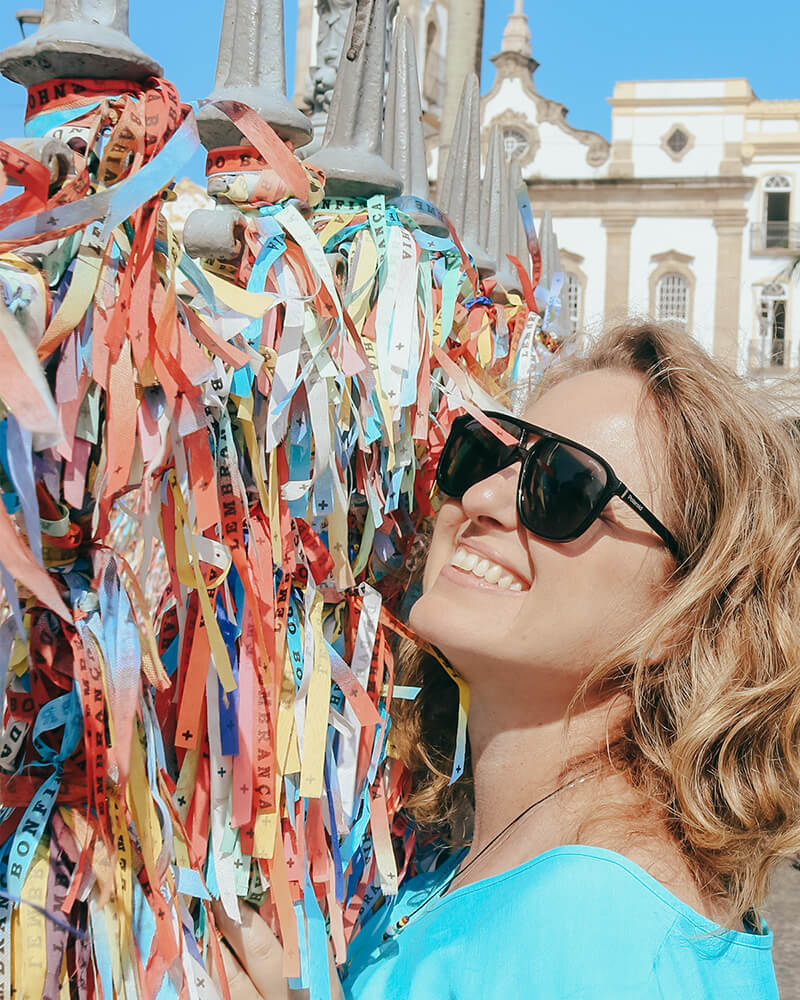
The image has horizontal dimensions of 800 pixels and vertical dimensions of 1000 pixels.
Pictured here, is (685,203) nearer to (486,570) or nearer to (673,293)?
(673,293)

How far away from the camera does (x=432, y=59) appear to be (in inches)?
613

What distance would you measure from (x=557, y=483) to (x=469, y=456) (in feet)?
0.54

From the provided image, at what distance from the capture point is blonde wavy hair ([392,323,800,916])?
4.11ft

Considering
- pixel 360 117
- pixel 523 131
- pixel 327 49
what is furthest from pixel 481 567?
pixel 523 131

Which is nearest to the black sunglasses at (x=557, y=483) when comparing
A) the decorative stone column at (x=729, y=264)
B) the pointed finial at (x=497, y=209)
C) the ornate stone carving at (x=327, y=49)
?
the pointed finial at (x=497, y=209)

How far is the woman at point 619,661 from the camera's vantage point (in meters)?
1.20

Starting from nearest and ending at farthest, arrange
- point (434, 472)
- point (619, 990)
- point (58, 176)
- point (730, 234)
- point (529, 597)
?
point (58, 176)
point (619, 990)
point (529, 597)
point (434, 472)
point (730, 234)

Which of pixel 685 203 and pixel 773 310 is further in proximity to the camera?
pixel 685 203

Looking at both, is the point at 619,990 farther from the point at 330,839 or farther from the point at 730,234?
the point at 730,234

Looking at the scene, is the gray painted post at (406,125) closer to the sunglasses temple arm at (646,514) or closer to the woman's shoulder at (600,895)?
the sunglasses temple arm at (646,514)

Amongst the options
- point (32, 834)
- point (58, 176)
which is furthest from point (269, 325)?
point (32, 834)

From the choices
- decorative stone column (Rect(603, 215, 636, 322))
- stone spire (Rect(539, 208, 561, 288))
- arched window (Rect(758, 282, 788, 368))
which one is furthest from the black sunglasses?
decorative stone column (Rect(603, 215, 636, 322))

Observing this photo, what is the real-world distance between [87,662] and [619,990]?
1.93ft

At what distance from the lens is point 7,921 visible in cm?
91
